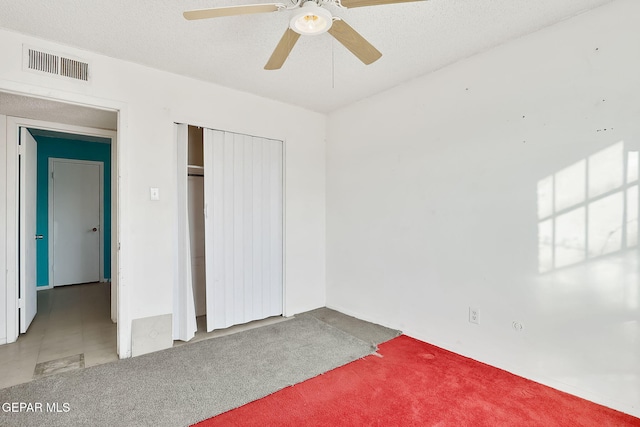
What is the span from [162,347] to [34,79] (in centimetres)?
233

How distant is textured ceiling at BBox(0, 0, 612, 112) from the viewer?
6.43 ft

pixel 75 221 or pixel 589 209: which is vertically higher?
pixel 589 209

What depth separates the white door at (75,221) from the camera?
495 centimetres

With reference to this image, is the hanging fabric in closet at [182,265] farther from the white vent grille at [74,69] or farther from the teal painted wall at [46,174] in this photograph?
the teal painted wall at [46,174]

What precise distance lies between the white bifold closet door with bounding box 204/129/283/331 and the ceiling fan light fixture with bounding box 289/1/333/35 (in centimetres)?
180

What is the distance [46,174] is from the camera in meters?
4.90

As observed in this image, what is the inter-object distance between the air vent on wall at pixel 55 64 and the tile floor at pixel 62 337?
2263mm

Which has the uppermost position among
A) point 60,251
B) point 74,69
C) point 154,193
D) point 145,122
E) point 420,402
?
point 74,69

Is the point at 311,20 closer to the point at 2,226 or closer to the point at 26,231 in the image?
the point at 2,226

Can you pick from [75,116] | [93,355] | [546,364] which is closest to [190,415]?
[93,355]

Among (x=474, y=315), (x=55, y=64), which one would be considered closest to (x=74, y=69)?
(x=55, y=64)

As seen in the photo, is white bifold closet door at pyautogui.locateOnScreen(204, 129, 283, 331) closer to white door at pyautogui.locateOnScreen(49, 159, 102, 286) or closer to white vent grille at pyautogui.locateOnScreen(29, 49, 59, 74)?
white vent grille at pyautogui.locateOnScreen(29, 49, 59, 74)

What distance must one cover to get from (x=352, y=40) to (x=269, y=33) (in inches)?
31.5

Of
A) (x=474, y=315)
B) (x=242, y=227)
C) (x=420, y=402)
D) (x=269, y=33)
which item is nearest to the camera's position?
(x=420, y=402)
